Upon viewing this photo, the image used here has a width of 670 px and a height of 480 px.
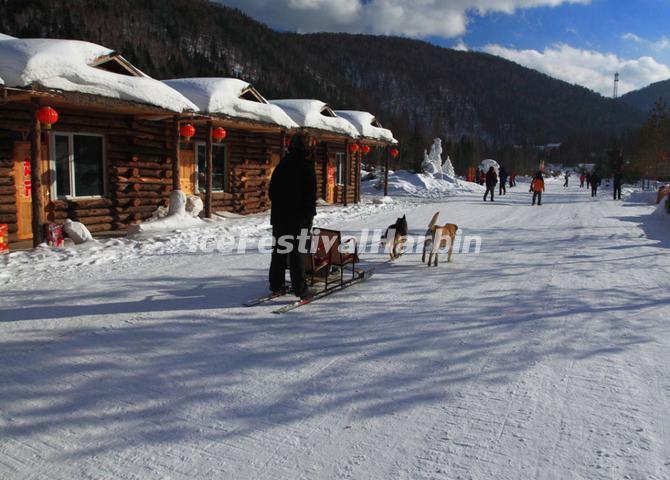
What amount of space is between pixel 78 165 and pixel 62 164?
38cm

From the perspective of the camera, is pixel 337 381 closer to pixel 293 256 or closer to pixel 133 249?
pixel 293 256

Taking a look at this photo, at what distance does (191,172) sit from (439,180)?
24896mm

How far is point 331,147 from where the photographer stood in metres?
21.0

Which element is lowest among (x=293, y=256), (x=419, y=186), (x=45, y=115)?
(x=293, y=256)

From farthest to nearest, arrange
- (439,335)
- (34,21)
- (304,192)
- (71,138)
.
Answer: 1. (34,21)
2. (71,138)
3. (304,192)
4. (439,335)

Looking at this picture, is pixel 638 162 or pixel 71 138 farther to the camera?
pixel 638 162

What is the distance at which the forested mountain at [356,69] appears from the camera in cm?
7000

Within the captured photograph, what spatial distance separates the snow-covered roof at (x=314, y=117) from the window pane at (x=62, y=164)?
7.27 metres

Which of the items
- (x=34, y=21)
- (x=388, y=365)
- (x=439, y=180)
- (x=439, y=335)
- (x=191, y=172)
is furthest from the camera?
(x=34, y=21)

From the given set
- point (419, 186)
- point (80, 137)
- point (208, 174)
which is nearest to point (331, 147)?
point (208, 174)

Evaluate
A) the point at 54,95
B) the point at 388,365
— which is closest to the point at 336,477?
the point at 388,365

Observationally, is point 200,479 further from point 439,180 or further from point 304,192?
point 439,180

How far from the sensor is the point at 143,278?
22.4 feet

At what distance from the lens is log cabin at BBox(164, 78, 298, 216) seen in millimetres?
12938
